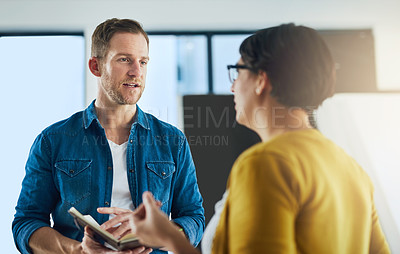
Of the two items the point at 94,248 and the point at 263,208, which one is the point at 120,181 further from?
the point at 263,208

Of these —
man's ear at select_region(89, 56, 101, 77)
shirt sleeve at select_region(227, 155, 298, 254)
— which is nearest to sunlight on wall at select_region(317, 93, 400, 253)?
man's ear at select_region(89, 56, 101, 77)

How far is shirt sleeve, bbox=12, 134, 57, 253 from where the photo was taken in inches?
57.6

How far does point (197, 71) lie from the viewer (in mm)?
2867

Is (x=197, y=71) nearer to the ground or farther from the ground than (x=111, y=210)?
farther from the ground

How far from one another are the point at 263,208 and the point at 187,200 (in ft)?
2.72

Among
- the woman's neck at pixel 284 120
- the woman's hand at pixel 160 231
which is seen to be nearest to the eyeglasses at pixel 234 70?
the woman's neck at pixel 284 120

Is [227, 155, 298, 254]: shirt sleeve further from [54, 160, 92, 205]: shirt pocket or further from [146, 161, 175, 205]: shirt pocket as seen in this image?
[54, 160, 92, 205]: shirt pocket

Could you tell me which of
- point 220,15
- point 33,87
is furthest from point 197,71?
point 33,87

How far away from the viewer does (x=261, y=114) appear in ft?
3.20

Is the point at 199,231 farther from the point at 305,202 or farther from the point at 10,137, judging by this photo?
the point at 10,137

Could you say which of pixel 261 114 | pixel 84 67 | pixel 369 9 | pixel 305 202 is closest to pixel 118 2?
pixel 84 67

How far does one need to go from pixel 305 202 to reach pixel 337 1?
2.50 m

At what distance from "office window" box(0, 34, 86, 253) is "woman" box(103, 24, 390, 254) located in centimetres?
201

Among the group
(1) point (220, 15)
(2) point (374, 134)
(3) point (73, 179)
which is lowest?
(3) point (73, 179)
